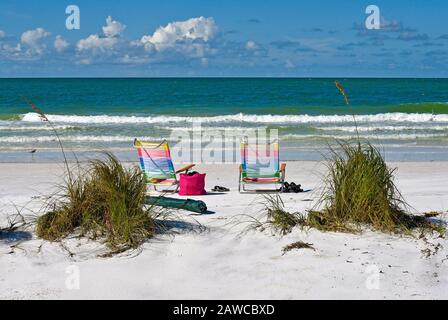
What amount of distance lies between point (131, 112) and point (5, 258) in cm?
2740

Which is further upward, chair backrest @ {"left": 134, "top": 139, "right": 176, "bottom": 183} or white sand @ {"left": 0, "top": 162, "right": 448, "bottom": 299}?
chair backrest @ {"left": 134, "top": 139, "right": 176, "bottom": 183}

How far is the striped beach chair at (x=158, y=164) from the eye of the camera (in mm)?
9250

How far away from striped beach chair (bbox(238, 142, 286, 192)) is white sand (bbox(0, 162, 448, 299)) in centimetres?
331

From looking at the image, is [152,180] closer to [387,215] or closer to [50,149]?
[387,215]

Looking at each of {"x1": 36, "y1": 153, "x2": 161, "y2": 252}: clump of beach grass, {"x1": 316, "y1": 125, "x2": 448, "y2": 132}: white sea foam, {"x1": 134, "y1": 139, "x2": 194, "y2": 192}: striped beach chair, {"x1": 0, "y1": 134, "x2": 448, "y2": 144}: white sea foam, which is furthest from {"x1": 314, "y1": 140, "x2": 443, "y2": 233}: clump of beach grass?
{"x1": 316, "y1": 125, "x2": 448, "y2": 132}: white sea foam

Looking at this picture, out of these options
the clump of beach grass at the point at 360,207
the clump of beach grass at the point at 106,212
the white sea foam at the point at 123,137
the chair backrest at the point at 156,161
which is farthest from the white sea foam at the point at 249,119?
the clump of beach grass at the point at 106,212

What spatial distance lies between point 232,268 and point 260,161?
4.98 meters

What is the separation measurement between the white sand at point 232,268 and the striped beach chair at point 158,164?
316 centimetres

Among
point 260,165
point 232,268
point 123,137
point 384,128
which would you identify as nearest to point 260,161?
point 260,165

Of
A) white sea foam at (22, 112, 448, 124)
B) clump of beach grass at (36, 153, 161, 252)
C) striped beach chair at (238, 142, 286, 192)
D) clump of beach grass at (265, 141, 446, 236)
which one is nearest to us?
clump of beach grass at (36, 153, 161, 252)

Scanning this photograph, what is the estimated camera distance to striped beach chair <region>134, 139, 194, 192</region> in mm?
9250

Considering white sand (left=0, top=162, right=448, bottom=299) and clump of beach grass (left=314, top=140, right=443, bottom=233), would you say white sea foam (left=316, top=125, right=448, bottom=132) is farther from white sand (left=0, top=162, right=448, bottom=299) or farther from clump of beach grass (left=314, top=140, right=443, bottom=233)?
white sand (left=0, top=162, right=448, bottom=299)

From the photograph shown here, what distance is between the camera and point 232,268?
4.80 meters

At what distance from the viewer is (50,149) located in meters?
15.9
